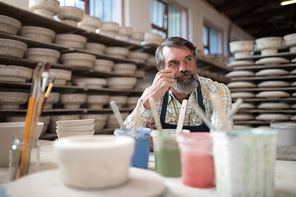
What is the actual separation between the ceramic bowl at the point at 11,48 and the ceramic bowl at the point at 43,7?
67 cm

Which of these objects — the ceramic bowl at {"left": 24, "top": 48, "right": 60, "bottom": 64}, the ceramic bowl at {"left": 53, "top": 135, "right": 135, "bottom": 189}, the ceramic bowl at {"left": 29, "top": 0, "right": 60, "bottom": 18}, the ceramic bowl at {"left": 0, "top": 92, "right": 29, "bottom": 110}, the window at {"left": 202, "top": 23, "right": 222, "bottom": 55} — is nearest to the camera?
the ceramic bowl at {"left": 53, "top": 135, "right": 135, "bottom": 189}

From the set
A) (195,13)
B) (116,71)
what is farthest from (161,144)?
(195,13)

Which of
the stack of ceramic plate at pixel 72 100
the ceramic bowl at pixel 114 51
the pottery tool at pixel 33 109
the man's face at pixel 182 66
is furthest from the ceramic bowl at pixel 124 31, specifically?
the pottery tool at pixel 33 109

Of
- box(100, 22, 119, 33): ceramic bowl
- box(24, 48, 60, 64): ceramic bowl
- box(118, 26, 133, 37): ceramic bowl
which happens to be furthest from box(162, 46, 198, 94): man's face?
box(118, 26, 133, 37): ceramic bowl

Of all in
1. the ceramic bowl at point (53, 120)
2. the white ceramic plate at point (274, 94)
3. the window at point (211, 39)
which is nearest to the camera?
the ceramic bowl at point (53, 120)

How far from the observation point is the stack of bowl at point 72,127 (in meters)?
1.27

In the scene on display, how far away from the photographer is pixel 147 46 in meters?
4.90

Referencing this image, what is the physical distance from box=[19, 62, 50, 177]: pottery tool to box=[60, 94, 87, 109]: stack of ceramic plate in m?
2.81

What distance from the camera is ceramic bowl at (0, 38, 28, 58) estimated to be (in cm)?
270

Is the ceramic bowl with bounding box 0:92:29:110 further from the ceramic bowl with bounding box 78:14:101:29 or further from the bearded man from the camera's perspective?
the bearded man

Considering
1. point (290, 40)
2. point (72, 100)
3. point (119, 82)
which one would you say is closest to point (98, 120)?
point (72, 100)

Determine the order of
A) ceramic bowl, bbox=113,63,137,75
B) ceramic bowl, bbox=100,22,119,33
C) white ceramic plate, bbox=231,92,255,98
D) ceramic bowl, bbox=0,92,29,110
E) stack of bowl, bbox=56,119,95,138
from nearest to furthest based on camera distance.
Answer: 1. stack of bowl, bbox=56,119,95,138
2. ceramic bowl, bbox=0,92,29,110
3. ceramic bowl, bbox=100,22,119,33
4. ceramic bowl, bbox=113,63,137,75
5. white ceramic plate, bbox=231,92,255,98

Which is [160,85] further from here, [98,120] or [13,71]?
[98,120]

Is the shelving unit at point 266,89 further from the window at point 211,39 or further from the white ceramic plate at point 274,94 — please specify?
the window at point 211,39
